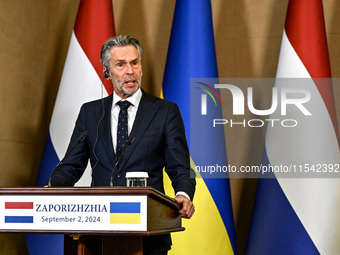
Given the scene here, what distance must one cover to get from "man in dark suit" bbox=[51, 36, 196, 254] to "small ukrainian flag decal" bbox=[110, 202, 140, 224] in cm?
42

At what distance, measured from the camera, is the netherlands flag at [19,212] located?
1.54 meters

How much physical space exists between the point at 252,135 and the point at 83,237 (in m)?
2.44

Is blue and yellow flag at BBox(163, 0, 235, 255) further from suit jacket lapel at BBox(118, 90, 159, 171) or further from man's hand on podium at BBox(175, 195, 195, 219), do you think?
man's hand on podium at BBox(175, 195, 195, 219)

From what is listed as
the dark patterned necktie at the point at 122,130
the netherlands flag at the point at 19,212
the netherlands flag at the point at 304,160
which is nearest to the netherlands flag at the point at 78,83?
the netherlands flag at the point at 304,160

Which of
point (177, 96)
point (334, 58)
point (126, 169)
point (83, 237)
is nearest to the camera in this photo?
point (83, 237)

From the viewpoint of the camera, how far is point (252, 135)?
383 centimetres

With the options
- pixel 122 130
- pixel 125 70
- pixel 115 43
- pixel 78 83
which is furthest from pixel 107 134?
pixel 78 83

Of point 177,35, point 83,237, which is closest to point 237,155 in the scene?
point 177,35

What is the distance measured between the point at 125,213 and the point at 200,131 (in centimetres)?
197

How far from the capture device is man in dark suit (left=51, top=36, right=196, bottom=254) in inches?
77.5

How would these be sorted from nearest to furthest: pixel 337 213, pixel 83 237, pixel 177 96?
pixel 83 237 → pixel 337 213 → pixel 177 96

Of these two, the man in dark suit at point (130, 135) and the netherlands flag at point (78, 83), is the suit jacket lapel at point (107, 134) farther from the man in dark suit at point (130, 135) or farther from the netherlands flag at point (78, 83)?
the netherlands flag at point (78, 83)

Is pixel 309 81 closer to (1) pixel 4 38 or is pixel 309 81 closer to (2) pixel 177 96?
(2) pixel 177 96

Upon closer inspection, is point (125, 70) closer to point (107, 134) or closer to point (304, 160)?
point (107, 134)
